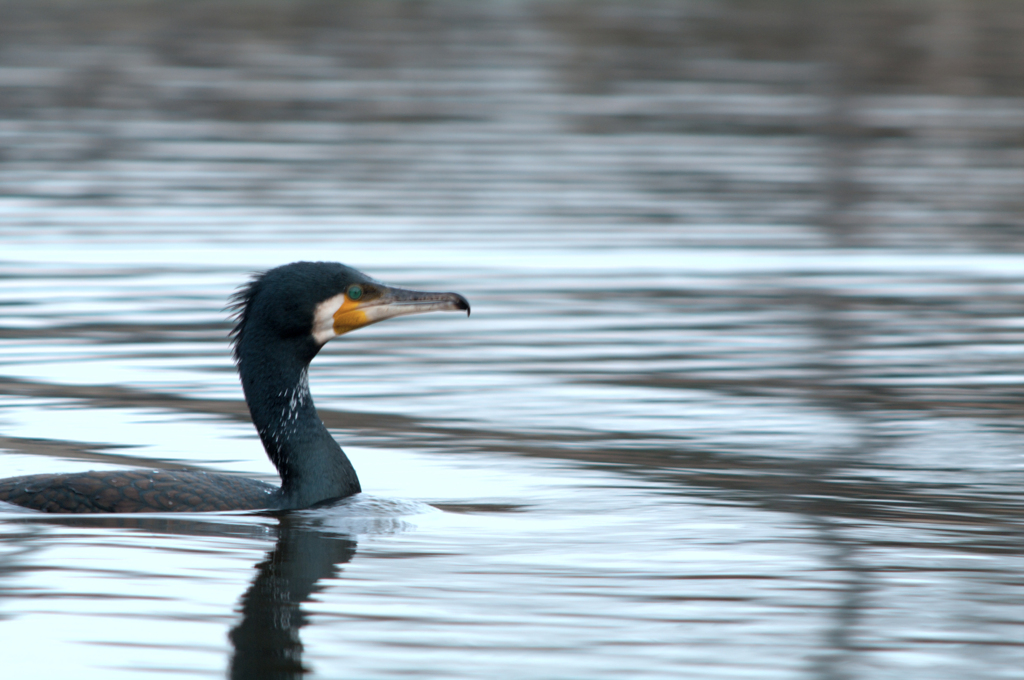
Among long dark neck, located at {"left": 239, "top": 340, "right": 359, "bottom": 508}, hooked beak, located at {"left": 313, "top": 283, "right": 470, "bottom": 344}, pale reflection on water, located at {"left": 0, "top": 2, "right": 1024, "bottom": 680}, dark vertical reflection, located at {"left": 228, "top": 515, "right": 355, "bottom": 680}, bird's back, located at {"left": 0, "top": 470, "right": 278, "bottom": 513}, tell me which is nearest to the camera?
dark vertical reflection, located at {"left": 228, "top": 515, "right": 355, "bottom": 680}

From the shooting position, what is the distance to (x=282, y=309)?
7.30 m

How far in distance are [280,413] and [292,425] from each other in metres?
0.08

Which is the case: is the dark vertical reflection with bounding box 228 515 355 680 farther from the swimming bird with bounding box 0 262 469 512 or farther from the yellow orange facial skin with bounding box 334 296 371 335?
the yellow orange facial skin with bounding box 334 296 371 335

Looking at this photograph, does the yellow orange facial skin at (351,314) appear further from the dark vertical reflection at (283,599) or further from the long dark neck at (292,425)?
the dark vertical reflection at (283,599)

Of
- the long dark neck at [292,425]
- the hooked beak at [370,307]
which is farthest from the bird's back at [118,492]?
the hooked beak at [370,307]

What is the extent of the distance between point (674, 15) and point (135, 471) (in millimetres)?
40190

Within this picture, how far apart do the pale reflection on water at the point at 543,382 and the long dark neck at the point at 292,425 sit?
0.14 metres

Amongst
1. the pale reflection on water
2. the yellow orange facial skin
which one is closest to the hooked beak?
the yellow orange facial skin

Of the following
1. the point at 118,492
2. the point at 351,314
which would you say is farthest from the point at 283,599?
the point at 351,314

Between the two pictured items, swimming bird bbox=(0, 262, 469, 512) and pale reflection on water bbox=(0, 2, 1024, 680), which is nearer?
pale reflection on water bbox=(0, 2, 1024, 680)

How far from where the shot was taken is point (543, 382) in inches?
417

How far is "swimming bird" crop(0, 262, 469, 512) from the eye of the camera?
23.8 ft

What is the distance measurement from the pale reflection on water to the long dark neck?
0.47 feet

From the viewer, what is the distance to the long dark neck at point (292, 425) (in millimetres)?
7469
